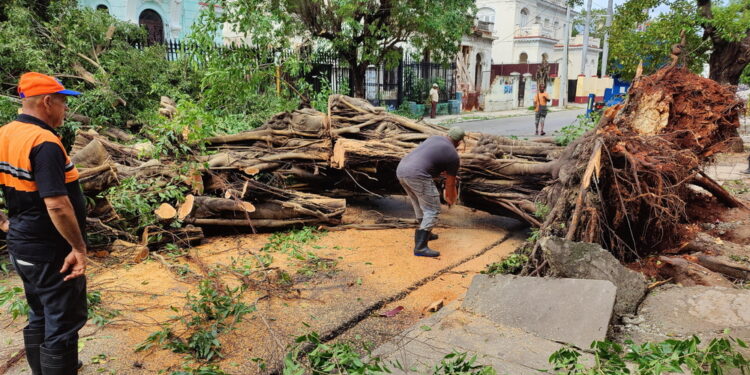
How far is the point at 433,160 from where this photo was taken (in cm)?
562

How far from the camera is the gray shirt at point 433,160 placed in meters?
5.61

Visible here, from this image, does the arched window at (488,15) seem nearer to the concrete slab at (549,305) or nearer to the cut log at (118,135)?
the cut log at (118,135)

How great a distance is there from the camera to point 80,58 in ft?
Answer: 39.0

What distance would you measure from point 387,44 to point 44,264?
13809 mm

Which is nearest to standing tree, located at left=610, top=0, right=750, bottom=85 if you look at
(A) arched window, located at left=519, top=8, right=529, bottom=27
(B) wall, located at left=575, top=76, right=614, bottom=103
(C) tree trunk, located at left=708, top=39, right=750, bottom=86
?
(C) tree trunk, located at left=708, top=39, right=750, bottom=86

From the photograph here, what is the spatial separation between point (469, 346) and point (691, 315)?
5.70 ft

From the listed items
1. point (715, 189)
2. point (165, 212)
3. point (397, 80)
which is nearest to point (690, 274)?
point (715, 189)

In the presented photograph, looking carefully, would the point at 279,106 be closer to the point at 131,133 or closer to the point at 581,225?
the point at 131,133

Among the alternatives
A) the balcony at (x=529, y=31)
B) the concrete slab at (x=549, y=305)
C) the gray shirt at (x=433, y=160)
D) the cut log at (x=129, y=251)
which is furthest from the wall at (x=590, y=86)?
the cut log at (x=129, y=251)

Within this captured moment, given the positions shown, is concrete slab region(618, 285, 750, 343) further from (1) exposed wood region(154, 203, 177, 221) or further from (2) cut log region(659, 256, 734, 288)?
(1) exposed wood region(154, 203, 177, 221)

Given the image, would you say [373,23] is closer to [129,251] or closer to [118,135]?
[118,135]

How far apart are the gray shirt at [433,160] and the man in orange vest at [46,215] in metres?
3.53

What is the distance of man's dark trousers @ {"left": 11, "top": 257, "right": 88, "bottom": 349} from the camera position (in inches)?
107

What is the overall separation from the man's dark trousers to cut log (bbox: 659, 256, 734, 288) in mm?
4732
